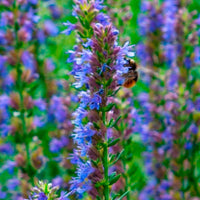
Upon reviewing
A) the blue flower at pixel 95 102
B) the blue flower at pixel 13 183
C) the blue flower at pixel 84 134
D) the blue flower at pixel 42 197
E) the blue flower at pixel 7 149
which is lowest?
the blue flower at pixel 13 183

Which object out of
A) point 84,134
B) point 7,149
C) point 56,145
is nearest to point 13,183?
point 7,149

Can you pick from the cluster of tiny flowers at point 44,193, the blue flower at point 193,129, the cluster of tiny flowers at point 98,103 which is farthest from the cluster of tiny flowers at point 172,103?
the cluster of tiny flowers at point 44,193

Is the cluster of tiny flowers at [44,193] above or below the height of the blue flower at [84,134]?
below

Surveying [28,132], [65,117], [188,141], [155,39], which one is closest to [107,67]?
[65,117]

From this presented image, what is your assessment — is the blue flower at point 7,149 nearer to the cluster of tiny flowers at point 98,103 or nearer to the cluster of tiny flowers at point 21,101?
the cluster of tiny flowers at point 21,101

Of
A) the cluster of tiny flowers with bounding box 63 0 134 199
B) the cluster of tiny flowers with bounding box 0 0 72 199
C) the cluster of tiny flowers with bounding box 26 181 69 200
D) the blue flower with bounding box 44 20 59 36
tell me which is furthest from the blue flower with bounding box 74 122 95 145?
the blue flower with bounding box 44 20 59 36

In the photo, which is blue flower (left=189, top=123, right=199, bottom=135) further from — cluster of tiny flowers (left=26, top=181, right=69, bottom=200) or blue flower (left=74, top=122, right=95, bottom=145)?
cluster of tiny flowers (left=26, top=181, right=69, bottom=200)

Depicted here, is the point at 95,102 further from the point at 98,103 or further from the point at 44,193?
the point at 44,193

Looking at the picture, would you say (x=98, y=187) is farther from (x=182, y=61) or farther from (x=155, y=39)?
(x=155, y=39)
